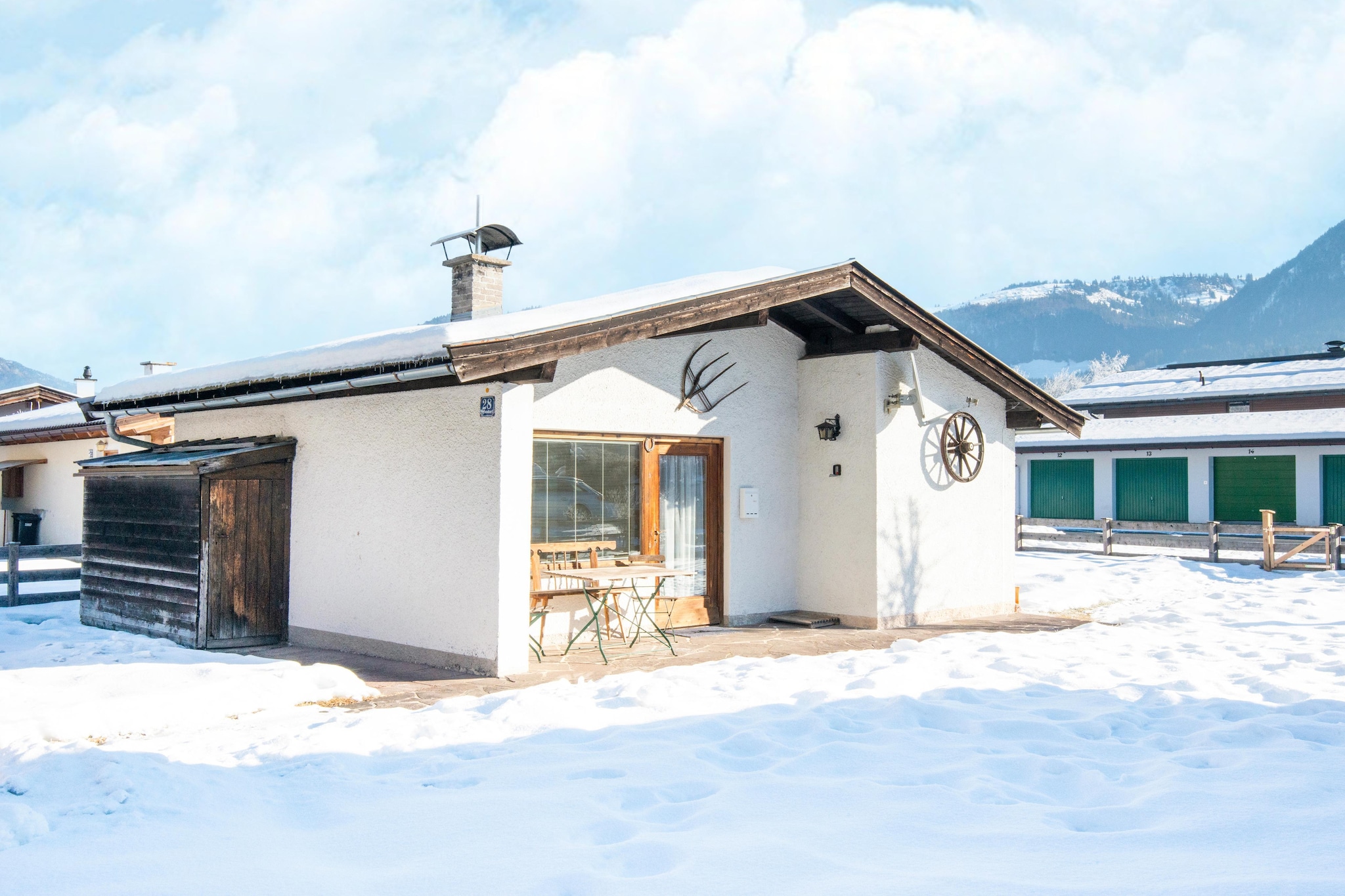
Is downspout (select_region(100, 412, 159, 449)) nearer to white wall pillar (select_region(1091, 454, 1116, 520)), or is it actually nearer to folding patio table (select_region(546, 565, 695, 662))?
folding patio table (select_region(546, 565, 695, 662))

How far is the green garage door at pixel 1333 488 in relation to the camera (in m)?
19.4

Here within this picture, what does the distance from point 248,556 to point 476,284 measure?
363 cm

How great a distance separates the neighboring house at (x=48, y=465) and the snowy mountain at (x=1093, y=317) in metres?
111

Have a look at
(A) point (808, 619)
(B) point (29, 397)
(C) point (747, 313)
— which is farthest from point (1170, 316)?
(C) point (747, 313)

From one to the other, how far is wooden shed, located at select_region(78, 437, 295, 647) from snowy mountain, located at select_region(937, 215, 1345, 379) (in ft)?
382

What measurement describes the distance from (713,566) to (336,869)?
627 cm

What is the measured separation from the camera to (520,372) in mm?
6977

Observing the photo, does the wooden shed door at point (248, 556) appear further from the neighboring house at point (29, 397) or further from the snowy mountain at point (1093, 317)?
the snowy mountain at point (1093, 317)

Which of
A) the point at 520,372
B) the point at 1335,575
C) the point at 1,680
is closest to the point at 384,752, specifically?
the point at 520,372

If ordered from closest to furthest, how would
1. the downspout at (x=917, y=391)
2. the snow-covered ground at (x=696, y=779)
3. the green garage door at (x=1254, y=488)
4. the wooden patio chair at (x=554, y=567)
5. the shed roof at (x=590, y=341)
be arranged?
the snow-covered ground at (x=696, y=779)
the shed roof at (x=590, y=341)
the wooden patio chair at (x=554, y=567)
the downspout at (x=917, y=391)
the green garage door at (x=1254, y=488)

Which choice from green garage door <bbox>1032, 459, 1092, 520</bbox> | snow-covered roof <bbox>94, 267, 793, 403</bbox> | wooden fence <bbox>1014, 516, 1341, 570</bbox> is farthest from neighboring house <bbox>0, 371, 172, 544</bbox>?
green garage door <bbox>1032, 459, 1092, 520</bbox>

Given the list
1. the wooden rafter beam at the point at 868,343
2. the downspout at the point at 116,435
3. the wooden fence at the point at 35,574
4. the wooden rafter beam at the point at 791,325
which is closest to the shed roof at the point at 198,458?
the downspout at the point at 116,435

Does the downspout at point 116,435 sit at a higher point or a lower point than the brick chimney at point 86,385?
lower

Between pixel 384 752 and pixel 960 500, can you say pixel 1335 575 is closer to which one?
pixel 960 500
